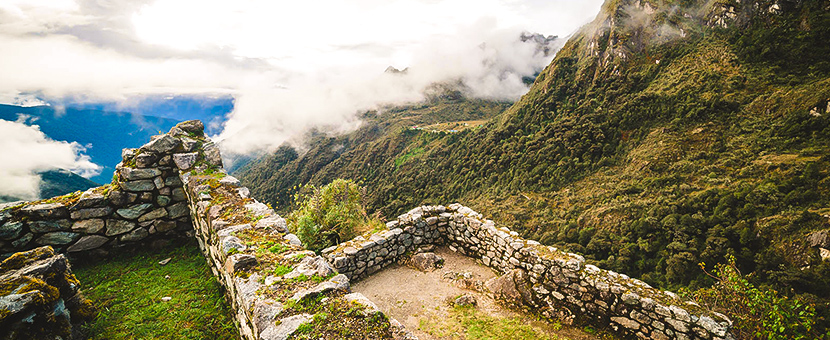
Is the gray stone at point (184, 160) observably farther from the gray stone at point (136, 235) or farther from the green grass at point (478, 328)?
the green grass at point (478, 328)

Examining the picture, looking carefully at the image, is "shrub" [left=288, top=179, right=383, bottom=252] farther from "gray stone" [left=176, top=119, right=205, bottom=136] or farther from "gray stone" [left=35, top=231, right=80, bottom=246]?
"gray stone" [left=35, top=231, right=80, bottom=246]

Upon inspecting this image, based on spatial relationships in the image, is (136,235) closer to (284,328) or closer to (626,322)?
(284,328)

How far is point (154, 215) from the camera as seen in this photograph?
7176 millimetres

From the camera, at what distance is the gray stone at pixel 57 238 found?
5.95 m

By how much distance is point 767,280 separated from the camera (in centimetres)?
3450

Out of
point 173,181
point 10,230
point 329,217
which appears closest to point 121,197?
point 173,181


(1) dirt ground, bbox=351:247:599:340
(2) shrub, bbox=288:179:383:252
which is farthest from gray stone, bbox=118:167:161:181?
(1) dirt ground, bbox=351:247:599:340

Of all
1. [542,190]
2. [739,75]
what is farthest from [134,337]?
[739,75]

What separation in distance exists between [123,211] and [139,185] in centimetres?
64

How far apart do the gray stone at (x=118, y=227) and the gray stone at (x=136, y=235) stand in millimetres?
105

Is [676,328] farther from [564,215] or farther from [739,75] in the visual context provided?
[739,75]

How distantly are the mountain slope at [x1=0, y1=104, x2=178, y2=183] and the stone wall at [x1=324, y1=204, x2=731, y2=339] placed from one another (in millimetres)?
34465

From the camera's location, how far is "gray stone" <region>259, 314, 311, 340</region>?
10.9ft

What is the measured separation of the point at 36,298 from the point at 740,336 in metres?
10.6
